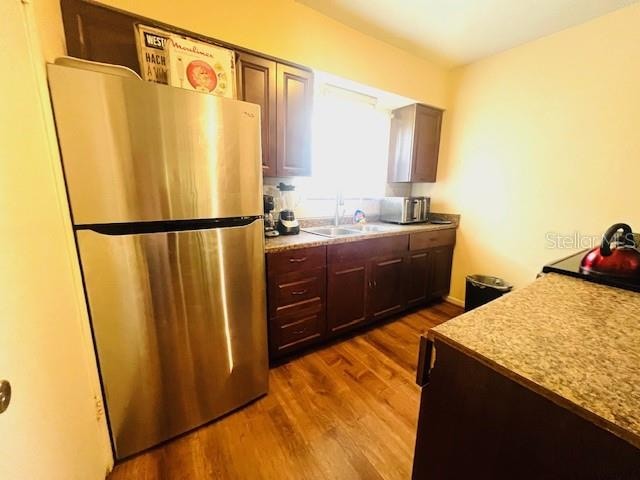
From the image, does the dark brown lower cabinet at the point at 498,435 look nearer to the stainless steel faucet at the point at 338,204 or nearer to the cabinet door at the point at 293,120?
the cabinet door at the point at 293,120

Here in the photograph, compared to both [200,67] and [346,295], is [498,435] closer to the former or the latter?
[346,295]

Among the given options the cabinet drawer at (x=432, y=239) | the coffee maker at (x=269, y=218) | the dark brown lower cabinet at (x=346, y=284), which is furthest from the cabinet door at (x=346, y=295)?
the cabinet drawer at (x=432, y=239)

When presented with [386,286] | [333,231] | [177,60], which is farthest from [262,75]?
[386,286]

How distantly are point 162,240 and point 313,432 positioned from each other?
1.20m

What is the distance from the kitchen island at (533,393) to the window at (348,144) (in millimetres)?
1904

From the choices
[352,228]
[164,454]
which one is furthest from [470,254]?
[164,454]

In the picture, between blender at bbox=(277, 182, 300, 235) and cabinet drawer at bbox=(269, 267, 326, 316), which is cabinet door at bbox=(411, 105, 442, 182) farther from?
cabinet drawer at bbox=(269, 267, 326, 316)

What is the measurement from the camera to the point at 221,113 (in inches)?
44.2

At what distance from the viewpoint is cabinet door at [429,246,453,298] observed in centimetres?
260

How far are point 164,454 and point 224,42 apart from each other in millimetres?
2234

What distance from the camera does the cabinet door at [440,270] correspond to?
260 centimetres

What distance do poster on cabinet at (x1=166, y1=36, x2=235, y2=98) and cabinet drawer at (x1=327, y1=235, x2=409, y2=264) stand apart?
1161 mm

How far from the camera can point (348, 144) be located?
2566 mm

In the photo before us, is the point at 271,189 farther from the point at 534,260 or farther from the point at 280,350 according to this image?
the point at 534,260
